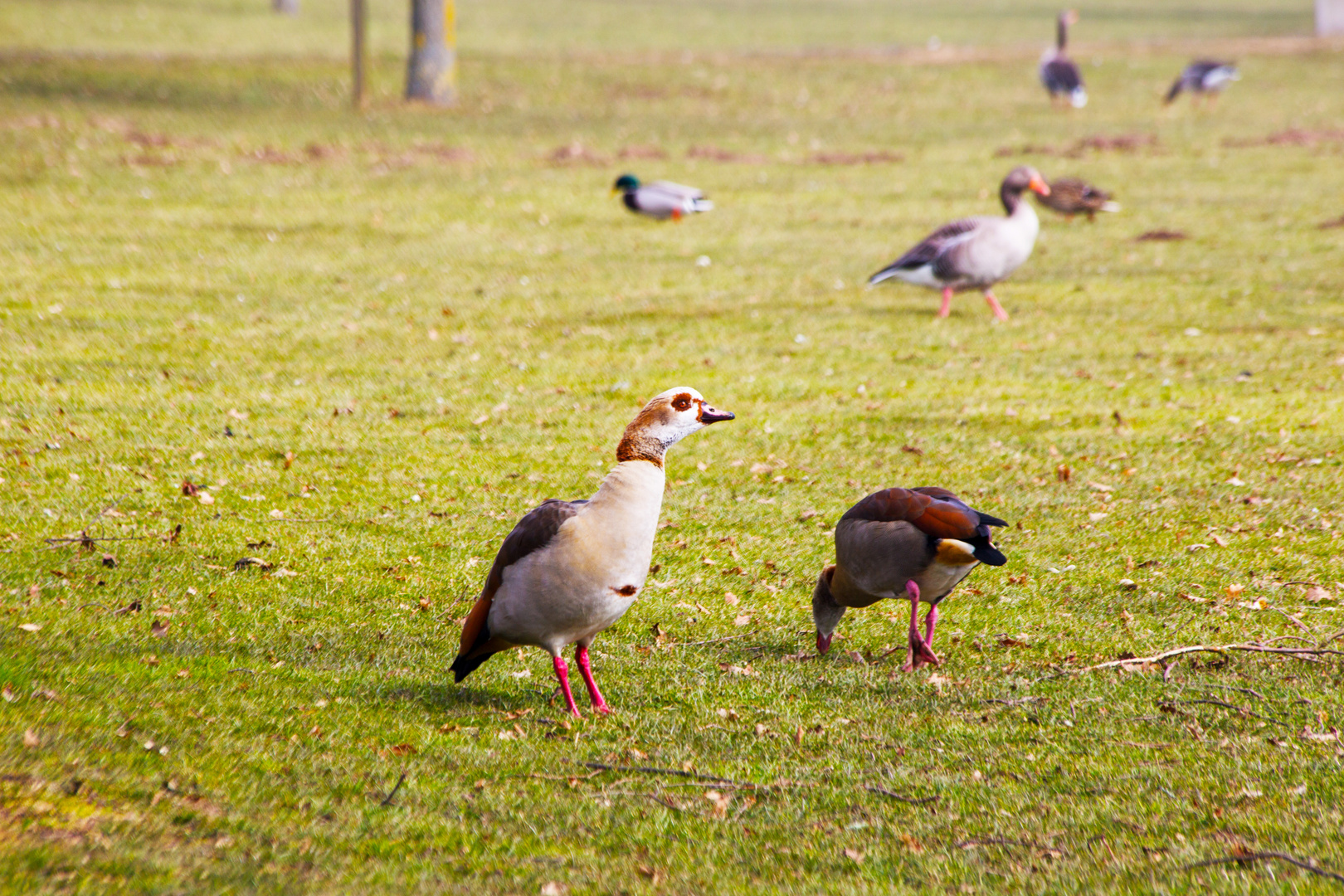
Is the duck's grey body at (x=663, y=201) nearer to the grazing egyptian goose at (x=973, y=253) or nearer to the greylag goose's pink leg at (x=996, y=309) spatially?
the grazing egyptian goose at (x=973, y=253)

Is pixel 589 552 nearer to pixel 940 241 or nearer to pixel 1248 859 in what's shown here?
pixel 1248 859

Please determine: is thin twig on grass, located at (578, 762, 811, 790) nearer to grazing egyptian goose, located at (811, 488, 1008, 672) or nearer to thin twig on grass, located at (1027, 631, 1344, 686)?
grazing egyptian goose, located at (811, 488, 1008, 672)

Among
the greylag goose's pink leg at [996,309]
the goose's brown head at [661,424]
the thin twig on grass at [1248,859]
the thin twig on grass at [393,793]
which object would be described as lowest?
the thin twig on grass at [393,793]

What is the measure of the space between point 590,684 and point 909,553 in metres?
2.07

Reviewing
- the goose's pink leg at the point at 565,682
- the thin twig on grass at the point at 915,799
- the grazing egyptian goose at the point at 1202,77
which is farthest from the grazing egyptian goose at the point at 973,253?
the grazing egyptian goose at the point at 1202,77

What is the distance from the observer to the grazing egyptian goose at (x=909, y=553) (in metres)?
7.22

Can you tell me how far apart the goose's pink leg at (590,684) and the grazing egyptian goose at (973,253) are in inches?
438

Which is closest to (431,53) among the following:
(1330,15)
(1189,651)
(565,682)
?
(565,682)

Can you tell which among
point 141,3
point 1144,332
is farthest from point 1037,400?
point 141,3

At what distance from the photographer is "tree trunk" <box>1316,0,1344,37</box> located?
55.4m

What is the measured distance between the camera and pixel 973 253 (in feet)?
54.3

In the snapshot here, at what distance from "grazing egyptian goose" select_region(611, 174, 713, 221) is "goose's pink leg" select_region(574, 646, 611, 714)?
17.5m

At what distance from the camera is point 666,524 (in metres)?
10.6

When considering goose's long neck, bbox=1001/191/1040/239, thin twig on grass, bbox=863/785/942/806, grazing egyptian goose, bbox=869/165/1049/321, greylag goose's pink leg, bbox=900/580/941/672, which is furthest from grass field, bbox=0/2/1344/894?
goose's long neck, bbox=1001/191/1040/239
